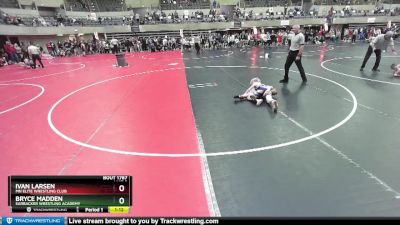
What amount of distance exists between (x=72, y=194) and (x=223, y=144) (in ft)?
10.9

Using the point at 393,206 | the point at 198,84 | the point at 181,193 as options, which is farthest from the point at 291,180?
the point at 198,84

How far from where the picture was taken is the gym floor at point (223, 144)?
12.3 ft

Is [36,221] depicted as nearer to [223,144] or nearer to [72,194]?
[72,194]

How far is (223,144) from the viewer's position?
552 cm

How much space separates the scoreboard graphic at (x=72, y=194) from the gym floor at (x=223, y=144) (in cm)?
107

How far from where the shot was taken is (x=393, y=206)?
3.47 metres
